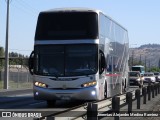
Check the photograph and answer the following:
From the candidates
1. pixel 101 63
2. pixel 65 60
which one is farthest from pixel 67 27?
pixel 101 63

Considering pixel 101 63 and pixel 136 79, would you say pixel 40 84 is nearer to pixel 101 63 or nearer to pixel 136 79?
pixel 101 63

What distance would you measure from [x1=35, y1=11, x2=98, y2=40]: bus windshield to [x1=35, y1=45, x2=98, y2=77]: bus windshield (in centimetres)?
42

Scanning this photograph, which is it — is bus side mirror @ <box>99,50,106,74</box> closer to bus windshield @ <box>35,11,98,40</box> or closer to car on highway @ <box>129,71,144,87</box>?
bus windshield @ <box>35,11,98,40</box>

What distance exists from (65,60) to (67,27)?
1376 mm

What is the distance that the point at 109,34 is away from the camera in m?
23.5

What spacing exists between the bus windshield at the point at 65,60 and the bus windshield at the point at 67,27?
421mm

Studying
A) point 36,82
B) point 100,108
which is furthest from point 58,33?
point 100,108

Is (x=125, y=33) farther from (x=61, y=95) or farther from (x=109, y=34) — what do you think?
(x=61, y=95)

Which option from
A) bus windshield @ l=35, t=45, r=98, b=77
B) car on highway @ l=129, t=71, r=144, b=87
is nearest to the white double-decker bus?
bus windshield @ l=35, t=45, r=98, b=77

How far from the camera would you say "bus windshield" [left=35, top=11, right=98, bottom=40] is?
20.2 meters

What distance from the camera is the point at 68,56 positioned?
2009 cm

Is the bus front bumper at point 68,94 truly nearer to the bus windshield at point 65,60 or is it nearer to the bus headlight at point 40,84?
the bus headlight at point 40,84

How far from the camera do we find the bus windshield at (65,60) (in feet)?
65.5

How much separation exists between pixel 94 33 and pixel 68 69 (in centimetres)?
180
